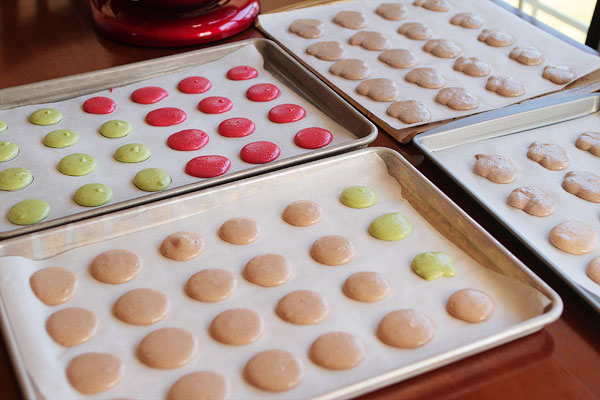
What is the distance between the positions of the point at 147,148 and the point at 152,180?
116 mm

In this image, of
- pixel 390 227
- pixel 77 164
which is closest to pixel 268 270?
pixel 390 227

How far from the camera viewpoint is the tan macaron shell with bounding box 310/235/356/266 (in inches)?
33.4

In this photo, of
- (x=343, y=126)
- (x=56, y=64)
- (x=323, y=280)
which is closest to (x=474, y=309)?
(x=323, y=280)

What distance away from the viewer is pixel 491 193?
990 millimetres

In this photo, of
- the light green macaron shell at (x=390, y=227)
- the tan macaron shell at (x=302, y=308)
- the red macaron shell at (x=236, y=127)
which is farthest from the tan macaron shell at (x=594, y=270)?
the red macaron shell at (x=236, y=127)

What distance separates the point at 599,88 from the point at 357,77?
47cm

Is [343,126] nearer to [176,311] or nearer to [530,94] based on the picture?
[530,94]

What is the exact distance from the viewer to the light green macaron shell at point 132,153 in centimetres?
105

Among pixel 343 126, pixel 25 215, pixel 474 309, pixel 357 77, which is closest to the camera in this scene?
pixel 474 309

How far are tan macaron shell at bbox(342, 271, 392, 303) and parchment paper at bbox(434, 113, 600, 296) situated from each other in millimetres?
211

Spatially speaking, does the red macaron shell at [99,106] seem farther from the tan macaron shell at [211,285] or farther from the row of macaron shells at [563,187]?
the row of macaron shells at [563,187]

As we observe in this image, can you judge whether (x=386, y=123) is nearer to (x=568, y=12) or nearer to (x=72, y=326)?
(x=72, y=326)

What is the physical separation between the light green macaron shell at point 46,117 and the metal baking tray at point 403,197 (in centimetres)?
37

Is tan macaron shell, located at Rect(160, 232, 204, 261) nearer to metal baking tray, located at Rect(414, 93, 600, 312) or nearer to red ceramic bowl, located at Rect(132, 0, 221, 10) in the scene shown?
metal baking tray, located at Rect(414, 93, 600, 312)
